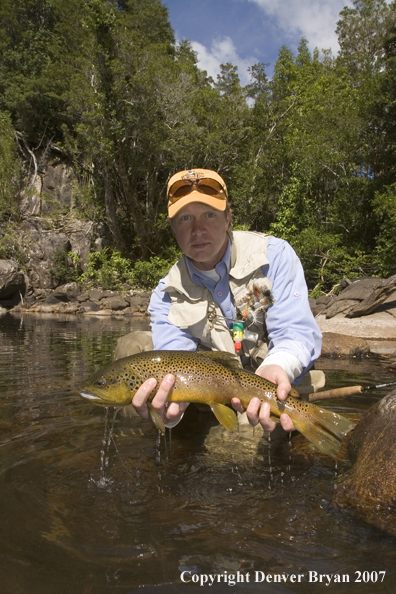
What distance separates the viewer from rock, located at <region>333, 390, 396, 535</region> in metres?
2.70

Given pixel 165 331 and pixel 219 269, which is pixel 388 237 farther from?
pixel 165 331

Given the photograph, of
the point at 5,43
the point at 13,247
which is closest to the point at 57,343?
the point at 13,247

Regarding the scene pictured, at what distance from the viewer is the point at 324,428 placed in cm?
272

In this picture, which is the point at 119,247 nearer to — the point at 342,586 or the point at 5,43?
the point at 5,43

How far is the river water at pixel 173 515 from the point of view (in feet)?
7.13

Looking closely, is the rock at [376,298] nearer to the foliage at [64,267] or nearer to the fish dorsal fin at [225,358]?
the fish dorsal fin at [225,358]

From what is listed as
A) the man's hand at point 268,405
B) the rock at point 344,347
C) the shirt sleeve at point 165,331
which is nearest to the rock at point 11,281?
the rock at point 344,347

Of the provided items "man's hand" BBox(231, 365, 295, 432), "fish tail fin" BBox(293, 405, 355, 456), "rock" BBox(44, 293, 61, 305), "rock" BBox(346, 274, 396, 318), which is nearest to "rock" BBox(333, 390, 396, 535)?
"fish tail fin" BBox(293, 405, 355, 456)

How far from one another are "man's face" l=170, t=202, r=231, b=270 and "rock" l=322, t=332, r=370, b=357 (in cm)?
703

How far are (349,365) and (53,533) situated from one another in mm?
7386

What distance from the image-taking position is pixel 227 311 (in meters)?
4.23

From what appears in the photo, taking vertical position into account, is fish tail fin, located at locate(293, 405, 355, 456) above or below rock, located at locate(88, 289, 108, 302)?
above

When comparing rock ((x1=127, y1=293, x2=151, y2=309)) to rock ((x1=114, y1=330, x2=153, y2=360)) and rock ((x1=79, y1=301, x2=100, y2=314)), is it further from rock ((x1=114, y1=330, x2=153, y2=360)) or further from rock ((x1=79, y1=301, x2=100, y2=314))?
rock ((x1=114, y1=330, x2=153, y2=360))

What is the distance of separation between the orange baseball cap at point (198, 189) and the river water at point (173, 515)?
7.32 ft
